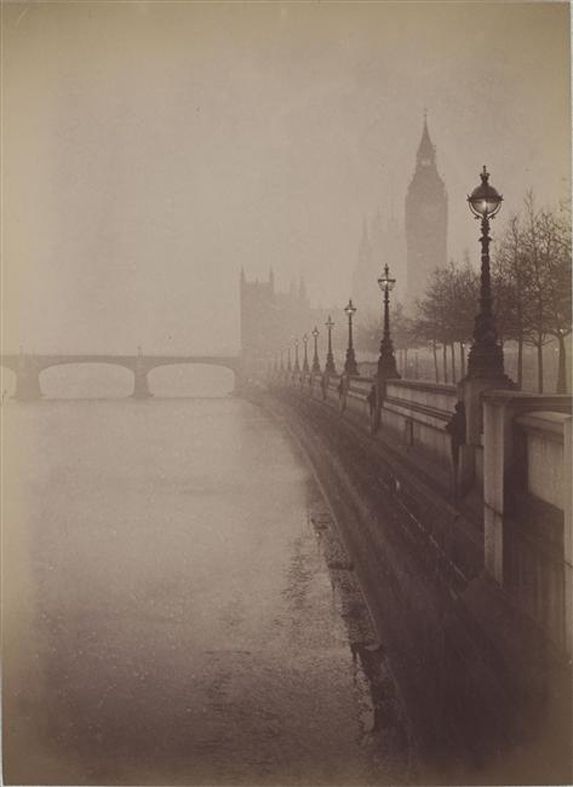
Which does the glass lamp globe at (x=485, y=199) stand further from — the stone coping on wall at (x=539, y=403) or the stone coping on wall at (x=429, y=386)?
the stone coping on wall at (x=539, y=403)

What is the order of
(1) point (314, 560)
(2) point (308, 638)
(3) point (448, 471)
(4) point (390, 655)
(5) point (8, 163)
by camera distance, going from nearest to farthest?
1. (5) point (8, 163)
2. (3) point (448, 471)
3. (4) point (390, 655)
4. (2) point (308, 638)
5. (1) point (314, 560)

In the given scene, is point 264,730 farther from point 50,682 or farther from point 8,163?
point 8,163

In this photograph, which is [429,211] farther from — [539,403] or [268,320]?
[539,403]

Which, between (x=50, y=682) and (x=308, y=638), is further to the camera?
(x=308, y=638)

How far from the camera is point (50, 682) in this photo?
1212cm

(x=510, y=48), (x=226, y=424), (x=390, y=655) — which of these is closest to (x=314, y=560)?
(x=390, y=655)

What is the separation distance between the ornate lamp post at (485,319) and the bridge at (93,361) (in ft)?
378

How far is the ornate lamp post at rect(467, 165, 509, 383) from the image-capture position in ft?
36.4

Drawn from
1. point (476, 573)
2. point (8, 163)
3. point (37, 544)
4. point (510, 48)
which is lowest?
point (37, 544)

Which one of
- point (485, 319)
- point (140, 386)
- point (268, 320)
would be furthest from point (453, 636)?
point (268, 320)

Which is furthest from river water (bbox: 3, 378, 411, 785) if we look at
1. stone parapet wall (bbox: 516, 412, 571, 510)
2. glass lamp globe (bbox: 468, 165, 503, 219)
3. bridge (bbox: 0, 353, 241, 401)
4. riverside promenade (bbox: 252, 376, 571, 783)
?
bridge (bbox: 0, 353, 241, 401)

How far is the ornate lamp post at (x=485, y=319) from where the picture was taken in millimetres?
11109

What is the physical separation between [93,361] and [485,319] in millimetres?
140270

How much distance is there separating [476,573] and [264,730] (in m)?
4.06
